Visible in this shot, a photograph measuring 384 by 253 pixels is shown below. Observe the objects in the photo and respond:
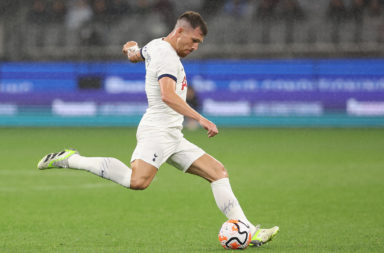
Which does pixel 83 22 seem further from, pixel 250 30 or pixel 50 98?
pixel 250 30

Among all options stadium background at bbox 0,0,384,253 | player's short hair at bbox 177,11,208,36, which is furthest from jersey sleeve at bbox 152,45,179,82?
stadium background at bbox 0,0,384,253

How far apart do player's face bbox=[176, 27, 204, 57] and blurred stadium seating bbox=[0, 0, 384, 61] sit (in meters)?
15.4

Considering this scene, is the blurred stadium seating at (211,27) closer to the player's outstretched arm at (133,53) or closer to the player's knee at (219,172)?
the player's outstretched arm at (133,53)

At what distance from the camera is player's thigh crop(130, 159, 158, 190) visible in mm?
6609

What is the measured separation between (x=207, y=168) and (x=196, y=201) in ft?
10.1

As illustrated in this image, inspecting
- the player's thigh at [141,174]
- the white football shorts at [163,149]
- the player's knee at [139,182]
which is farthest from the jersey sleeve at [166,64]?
the player's knee at [139,182]

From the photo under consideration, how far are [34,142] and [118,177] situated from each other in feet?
36.7

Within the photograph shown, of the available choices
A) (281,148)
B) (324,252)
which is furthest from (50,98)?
(324,252)

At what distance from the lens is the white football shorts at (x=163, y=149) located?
21.9ft

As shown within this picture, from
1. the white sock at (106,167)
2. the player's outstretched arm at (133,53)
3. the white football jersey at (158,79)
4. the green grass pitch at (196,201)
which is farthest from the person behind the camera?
the player's outstretched arm at (133,53)

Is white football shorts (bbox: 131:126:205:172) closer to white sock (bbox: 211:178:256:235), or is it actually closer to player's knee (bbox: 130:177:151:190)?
player's knee (bbox: 130:177:151:190)

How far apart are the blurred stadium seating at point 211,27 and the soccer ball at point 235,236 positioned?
15.8 m

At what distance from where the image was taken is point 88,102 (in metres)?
21.4

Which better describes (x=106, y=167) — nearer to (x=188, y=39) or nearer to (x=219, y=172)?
(x=219, y=172)
